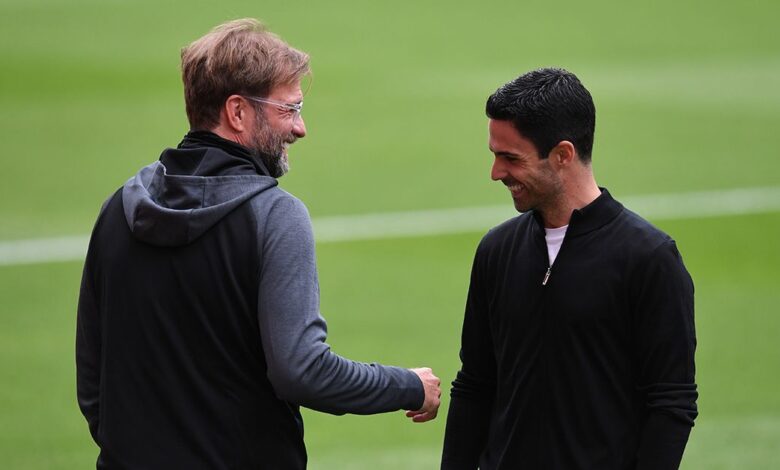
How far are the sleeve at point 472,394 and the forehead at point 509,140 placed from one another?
12.6 inches

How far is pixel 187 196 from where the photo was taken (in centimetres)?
313

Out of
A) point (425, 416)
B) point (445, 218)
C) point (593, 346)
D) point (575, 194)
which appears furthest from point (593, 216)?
point (445, 218)

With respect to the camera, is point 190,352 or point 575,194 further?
point 575,194

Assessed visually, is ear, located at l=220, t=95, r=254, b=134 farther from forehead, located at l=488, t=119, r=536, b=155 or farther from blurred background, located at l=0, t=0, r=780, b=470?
blurred background, located at l=0, t=0, r=780, b=470

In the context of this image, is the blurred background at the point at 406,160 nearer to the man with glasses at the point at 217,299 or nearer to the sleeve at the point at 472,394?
the sleeve at the point at 472,394

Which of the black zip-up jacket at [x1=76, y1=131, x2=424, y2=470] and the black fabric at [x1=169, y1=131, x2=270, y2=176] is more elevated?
the black fabric at [x1=169, y1=131, x2=270, y2=176]

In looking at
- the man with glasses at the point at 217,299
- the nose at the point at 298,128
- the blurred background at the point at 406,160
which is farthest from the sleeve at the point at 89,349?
the blurred background at the point at 406,160

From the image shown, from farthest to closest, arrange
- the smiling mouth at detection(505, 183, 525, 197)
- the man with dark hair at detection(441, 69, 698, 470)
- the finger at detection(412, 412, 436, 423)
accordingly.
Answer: the finger at detection(412, 412, 436, 423) → the smiling mouth at detection(505, 183, 525, 197) → the man with dark hair at detection(441, 69, 698, 470)

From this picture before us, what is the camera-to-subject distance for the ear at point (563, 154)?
332 cm

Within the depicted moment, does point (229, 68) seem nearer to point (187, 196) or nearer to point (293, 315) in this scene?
point (187, 196)

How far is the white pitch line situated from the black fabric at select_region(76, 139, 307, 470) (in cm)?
590

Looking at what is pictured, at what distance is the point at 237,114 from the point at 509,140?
68 cm

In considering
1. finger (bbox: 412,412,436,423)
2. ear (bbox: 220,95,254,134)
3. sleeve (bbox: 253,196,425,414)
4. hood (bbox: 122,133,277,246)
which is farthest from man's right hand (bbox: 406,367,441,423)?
ear (bbox: 220,95,254,134)

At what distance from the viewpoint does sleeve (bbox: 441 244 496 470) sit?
3.54m
